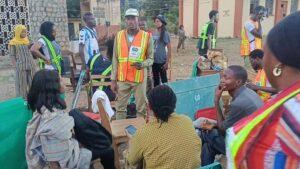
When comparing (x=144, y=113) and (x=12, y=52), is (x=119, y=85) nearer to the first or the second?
(x=144, y=113)

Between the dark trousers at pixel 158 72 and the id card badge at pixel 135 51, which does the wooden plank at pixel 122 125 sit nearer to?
the id card badge at pixel 135 51

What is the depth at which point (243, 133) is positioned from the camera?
100 cm

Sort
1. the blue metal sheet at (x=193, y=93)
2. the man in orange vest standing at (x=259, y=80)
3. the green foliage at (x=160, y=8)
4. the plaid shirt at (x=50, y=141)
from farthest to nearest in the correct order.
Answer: the green foliage at (x=160, y=8)
the blue metal sheet at (x=193, y=93)
the man in orange vest standing at (x=259, y=80)
the plaid shirt at (x=50, y=141)

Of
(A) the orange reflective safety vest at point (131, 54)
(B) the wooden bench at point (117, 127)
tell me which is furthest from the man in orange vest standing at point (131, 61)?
(B) the wooden bench at point (117, 127)

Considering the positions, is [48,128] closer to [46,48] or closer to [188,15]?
[46,48]

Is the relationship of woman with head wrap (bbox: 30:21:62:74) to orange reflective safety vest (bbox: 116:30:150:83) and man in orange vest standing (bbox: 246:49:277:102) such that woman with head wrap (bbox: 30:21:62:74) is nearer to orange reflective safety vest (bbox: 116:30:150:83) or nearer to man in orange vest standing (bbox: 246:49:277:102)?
orange reflective safety vest (bbox: 116:30:150:83)

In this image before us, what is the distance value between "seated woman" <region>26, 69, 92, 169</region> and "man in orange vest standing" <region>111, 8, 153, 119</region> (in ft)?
6.03

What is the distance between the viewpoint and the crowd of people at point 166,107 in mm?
964

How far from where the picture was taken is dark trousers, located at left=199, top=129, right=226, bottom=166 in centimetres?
311

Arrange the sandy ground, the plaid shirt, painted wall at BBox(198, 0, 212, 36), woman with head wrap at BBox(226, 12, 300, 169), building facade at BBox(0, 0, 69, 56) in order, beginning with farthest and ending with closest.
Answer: painted wall at BBox(198, 0, 212, 36), building facade at BBox(0, 0, 69, 56), the sandy ground, the plaid shirt, woman with head wrap at BBox(226, 12, 300, 169)

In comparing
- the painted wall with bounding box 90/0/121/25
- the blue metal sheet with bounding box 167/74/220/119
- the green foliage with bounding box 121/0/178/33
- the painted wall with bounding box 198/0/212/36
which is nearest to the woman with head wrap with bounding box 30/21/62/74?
the blue metal sheet with bounding box 167/74/220/119

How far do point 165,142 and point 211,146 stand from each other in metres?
1.03

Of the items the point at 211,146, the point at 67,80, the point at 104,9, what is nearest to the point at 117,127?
the point at 211,146

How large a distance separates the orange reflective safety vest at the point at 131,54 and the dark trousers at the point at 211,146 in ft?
5.39
